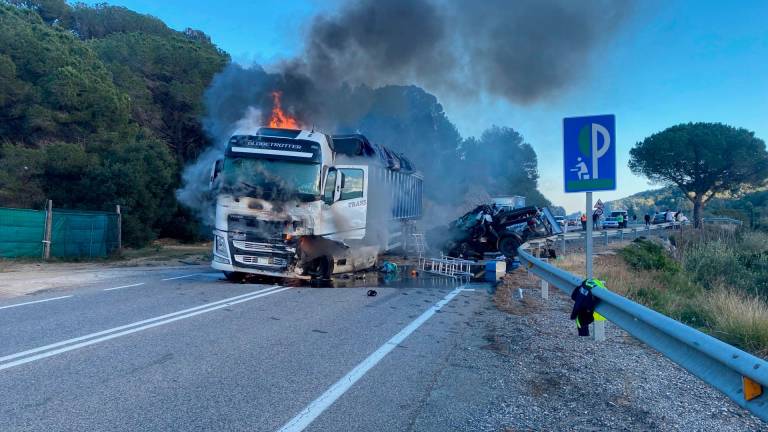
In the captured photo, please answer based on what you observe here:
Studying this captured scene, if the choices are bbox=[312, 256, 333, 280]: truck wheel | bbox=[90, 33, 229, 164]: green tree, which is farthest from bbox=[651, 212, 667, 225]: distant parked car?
bbox=[312, 256, 333, 280]: truck wheel

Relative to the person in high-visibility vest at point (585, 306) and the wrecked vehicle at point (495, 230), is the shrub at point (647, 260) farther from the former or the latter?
the person in high-visibility vest at point (585, 306)

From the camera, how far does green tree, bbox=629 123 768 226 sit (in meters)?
40.9

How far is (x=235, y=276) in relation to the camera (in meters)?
13.1

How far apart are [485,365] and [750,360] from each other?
306 centimetres

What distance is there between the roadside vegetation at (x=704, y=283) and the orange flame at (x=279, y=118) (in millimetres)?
8676

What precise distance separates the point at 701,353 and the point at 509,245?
1458cm

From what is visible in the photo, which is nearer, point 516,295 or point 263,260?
point 516,295

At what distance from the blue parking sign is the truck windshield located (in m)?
6.21

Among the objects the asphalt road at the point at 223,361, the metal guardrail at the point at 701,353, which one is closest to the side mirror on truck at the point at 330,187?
the asphalt road at the point at 223,361

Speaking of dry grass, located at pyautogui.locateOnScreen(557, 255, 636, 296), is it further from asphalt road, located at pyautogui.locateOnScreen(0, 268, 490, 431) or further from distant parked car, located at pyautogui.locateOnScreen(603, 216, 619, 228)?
→ distant parked car, located at pyautogui.locateOnScreen(603, 216, 619, 228)

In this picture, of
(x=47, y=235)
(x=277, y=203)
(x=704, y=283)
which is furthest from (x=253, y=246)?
(x=704, y=283)

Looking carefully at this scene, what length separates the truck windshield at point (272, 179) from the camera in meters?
11.9

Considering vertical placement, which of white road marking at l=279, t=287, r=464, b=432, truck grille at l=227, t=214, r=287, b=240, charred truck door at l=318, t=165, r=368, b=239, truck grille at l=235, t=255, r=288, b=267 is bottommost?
white road marking at l=279, t=287, r=464, b=432

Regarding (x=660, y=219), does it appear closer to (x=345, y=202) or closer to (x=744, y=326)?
(x=345, y=202)
